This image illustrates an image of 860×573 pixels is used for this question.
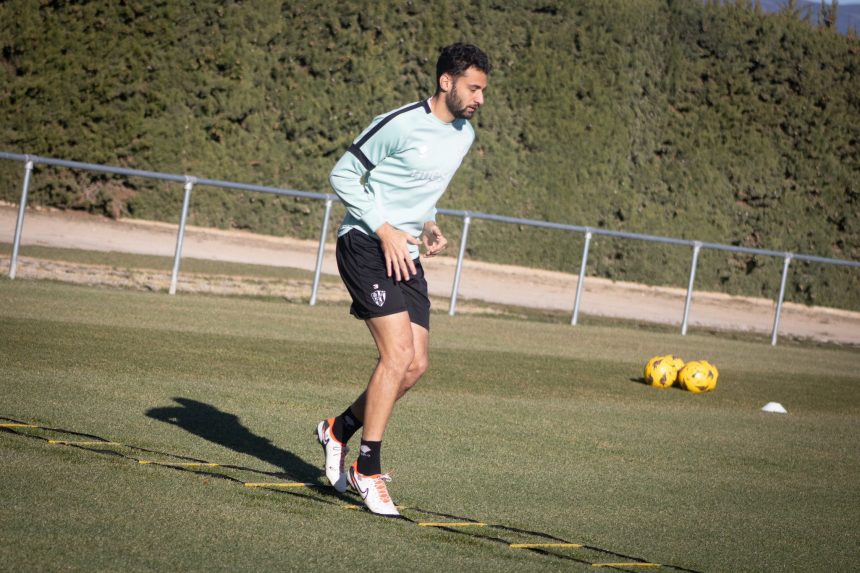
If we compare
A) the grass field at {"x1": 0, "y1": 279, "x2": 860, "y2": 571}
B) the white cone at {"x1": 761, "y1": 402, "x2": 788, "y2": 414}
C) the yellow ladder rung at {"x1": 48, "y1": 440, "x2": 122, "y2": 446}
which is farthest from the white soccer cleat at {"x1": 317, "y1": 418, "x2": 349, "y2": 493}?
the white cone at {"x1": 761, "y1": 402, "x2": 788, "y2": 414}

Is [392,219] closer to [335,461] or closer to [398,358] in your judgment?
[398,358]

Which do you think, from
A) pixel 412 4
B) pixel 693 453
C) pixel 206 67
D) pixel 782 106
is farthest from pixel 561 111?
pixel 693 453

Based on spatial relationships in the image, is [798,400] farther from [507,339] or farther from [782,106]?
[782,106]

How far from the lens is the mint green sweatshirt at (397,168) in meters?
5.65

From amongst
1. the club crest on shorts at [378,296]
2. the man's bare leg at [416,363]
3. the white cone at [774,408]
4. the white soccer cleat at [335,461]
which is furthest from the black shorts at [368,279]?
the white cone at [774,408]

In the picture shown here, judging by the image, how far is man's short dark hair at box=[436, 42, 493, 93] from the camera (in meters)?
5.68

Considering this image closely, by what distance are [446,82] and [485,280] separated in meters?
18.2

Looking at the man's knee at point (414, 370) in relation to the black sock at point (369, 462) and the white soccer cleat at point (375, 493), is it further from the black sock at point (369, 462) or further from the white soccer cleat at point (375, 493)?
the white soccer cleat at point (375, 493)

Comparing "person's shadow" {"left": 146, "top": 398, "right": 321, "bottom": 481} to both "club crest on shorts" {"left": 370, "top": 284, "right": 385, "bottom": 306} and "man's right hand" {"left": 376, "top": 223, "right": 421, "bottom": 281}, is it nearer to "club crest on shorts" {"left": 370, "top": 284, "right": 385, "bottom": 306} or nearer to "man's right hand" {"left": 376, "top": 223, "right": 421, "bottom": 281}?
"club crest on shorts" {"left": 370, "top": 284, "right": 385, "bottom": 306}

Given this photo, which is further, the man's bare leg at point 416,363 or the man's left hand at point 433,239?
the man's left hand at point 433,239

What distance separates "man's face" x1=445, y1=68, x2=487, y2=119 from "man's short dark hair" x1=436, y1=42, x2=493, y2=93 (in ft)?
0.08

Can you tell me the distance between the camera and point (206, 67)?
2364 centimetres

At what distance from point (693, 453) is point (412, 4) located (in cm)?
1790

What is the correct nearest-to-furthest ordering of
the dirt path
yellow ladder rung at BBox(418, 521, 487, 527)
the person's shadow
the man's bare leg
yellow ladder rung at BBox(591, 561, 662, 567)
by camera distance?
yellow ladder rung at BBox(591, 561, 662, 567)
yellow ladder rung at BBox(418, 521, 487, 527)
the man's bare leg
the person's shadow
the dirt path
